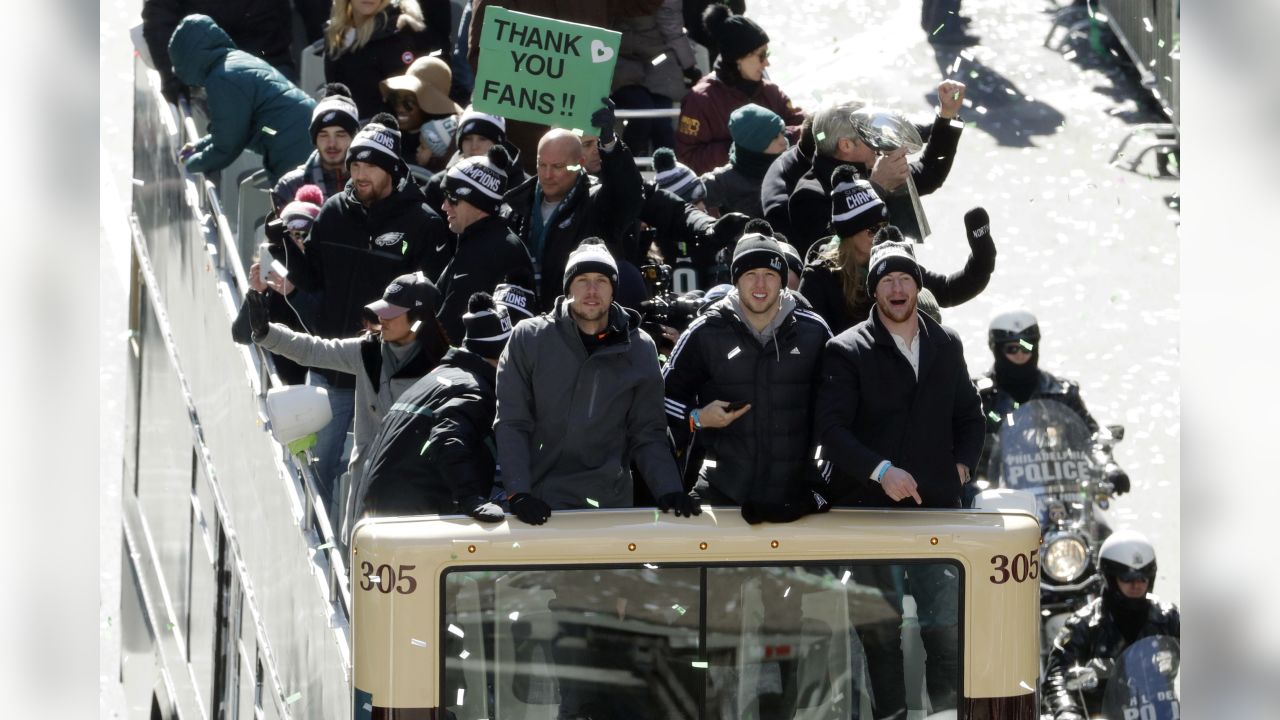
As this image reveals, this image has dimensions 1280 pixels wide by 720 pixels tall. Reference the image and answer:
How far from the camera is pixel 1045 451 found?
10359mm

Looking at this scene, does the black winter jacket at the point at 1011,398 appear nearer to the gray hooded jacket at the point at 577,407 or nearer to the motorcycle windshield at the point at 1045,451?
the motorcycle windshield at the point at 1045,451

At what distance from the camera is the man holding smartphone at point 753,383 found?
6.16 metres

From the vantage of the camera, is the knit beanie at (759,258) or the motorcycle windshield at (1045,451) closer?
the knit beanie at (759,258)

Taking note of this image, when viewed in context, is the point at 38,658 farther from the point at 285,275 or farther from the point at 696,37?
the point at 696,37

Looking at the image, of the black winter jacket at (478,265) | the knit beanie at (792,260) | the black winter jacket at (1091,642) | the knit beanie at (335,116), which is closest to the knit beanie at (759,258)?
the knit beanie at (792,260)

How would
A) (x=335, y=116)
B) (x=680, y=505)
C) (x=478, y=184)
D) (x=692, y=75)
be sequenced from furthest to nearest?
(x=692, y=75) → (x=335, y=116) → (x=478, y=184) → (x=680, y=505)

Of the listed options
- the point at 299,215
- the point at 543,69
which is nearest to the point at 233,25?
the point at 299,215

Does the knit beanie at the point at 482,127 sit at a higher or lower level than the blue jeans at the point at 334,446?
higher

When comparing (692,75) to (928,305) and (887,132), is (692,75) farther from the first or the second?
(928,305)

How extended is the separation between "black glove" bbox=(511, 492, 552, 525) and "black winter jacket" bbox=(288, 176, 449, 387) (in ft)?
10.0

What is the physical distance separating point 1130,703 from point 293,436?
13.9 ft

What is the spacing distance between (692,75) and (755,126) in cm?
279

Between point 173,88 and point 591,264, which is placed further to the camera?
point 173,88

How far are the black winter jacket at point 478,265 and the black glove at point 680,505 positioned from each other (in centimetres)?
203
